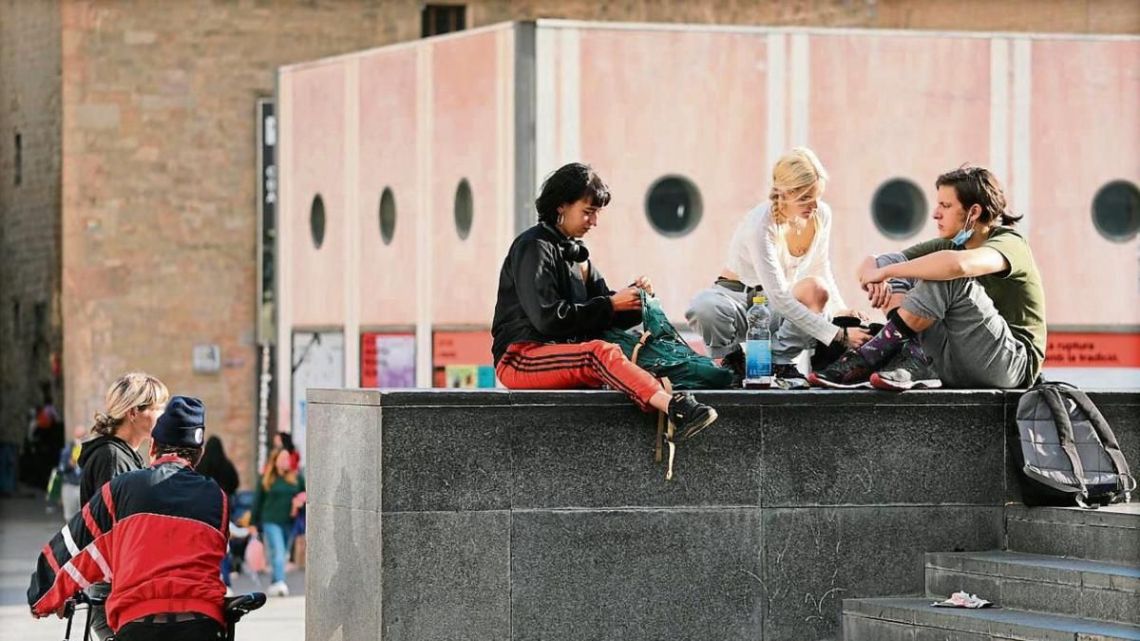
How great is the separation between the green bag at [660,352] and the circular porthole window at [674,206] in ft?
48.7

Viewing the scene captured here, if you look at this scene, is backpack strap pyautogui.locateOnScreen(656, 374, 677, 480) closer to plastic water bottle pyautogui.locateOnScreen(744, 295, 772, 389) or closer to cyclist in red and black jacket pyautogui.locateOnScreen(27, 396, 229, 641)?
plastic water bottle pyautogui.locateOnScreen(744, 295, 772, 389)

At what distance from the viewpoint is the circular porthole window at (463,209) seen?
25125 mm

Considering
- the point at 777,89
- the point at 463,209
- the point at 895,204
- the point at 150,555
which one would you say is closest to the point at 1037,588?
the point at 150,555

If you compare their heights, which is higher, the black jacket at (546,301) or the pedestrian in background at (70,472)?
the black jacket at (546,301)

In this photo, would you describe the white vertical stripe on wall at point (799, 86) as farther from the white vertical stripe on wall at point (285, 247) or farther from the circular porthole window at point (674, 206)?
the white vertical stripe on wall at point (285, 247)

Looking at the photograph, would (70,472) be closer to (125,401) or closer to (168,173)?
(168,173)

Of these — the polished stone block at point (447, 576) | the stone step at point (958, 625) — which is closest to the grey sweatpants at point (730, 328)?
the stone step at point (958, 625)

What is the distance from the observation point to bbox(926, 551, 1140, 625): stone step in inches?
339

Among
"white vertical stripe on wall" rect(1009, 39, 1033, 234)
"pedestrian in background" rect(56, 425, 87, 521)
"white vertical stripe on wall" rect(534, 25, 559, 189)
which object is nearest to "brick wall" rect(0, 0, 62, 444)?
"pedestrian in background" rect(56, 425, 87, 521)

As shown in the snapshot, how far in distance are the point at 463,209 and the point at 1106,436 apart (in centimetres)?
1638

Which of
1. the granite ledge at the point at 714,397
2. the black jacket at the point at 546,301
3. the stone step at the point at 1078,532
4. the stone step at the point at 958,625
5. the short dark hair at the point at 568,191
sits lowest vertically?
the stone step at the point at 958,625

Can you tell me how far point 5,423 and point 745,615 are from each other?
1448 inches

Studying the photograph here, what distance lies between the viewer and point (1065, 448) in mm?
9445

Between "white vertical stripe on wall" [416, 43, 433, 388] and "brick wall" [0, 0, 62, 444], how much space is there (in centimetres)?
1289
